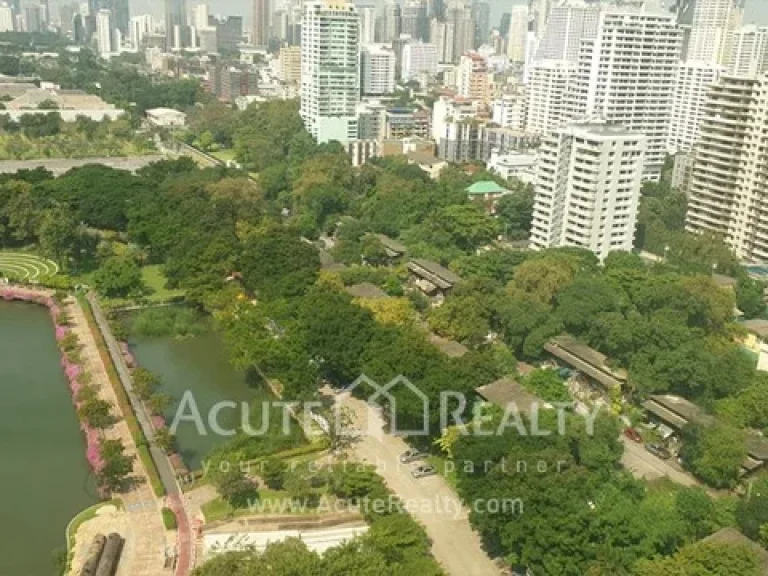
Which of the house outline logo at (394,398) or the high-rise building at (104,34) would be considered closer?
the house outline logo at (394,398)

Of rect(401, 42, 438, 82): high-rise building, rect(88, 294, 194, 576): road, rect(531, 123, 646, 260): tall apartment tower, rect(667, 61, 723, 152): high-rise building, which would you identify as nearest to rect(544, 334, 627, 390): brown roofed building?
rect(531, 123, 646, 260): tall apartment tower

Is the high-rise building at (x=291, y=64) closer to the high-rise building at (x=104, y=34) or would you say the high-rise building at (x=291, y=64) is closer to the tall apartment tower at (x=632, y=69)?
the tall apartment tower at (x=632, y=69)

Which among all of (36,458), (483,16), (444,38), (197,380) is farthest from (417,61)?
(36,458)

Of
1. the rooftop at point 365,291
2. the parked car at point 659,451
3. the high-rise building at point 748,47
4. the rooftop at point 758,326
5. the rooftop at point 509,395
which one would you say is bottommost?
the parked car at point 659,451

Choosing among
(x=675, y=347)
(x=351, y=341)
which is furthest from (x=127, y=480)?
(x=675, y=347)

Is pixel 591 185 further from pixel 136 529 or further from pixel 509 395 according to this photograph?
pixel 136 529

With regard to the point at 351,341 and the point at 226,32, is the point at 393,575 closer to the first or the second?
the point at 351,341

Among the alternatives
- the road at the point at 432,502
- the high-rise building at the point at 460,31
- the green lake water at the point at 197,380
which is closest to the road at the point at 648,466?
the road at the point at 432,502

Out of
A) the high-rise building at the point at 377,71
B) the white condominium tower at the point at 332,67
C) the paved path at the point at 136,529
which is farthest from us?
the high-rise building at the point at 377,71

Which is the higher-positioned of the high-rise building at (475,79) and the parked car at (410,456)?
the high-rise building at (475,79)
